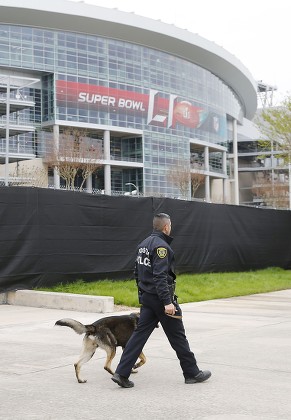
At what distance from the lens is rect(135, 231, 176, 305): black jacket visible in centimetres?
570

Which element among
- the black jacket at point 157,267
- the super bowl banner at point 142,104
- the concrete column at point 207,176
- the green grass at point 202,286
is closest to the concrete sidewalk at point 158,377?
the black jacket at point 157,267

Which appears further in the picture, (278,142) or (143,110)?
(143,110)

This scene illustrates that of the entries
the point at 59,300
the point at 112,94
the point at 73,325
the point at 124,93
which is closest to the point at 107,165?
the point at 112,94

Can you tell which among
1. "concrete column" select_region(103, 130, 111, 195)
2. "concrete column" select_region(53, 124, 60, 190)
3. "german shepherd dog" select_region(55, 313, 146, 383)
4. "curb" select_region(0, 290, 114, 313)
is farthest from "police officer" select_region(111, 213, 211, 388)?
"concrete column" select_region(103, 130, 111, 195)

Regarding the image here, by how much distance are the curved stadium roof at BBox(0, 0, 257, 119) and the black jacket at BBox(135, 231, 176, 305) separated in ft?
214

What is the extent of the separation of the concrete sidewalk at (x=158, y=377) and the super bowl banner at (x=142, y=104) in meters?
62.6

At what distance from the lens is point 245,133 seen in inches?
4508

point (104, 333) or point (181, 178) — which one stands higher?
point (181, 178)

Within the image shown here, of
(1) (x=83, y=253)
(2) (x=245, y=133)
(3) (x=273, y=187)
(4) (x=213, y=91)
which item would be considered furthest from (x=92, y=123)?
(1) (x=83, y=253)

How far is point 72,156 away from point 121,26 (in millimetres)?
19822

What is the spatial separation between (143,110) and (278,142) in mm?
55496

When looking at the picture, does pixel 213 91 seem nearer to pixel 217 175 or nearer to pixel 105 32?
pixel 217 175

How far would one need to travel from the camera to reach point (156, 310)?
5863 millimetres

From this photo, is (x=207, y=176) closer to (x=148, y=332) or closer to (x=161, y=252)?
(x=148, y=332)
